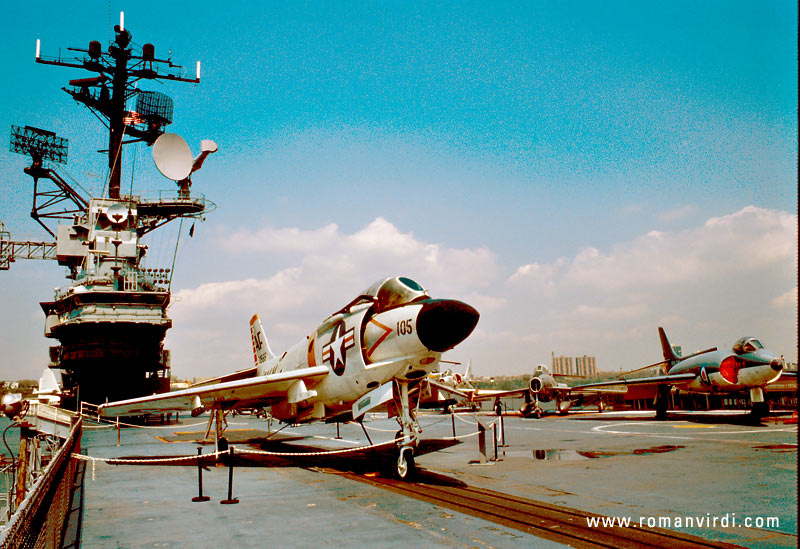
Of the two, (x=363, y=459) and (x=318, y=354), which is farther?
(x=363, y=459)

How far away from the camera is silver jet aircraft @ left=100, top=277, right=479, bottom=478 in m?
10.6

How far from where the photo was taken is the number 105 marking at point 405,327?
35.4 ft

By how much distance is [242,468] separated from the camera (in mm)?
14359

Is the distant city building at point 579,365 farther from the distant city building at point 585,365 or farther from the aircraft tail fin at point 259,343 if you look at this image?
the aircraft tail fin at point 259,343

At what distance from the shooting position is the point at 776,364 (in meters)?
21.7

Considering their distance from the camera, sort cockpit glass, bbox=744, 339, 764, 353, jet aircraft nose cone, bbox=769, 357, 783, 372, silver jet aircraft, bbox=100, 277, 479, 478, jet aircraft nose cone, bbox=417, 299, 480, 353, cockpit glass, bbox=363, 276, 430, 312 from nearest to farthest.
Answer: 1. jet aircraft nose cone, bbox=417, 299, 480, 353
2. silver jet aircraft, bbox=100, 277, 479, 478
3. cockpit glass, bbox=363, 276, 430, 312
4. jet aircraft nose cone, bbox=769, 357, 783, 372
5. cockpit glass, bbox=744, 339, 764, 353

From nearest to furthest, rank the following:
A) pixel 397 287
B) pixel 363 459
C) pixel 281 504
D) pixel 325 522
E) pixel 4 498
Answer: pixel 325 522
pixel 281 504
pixel 397 287
pixel 363 459
pixel 4 498

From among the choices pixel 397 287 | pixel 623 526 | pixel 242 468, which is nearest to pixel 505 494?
pixel 623 526

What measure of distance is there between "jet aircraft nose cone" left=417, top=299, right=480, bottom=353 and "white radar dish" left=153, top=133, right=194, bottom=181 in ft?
119

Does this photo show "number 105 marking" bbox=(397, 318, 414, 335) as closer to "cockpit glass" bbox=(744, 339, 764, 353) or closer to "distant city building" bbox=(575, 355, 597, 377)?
"cockpit glass" bbox=(744, 339, 764, 353)

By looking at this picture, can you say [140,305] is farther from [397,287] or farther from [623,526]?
[623,526]

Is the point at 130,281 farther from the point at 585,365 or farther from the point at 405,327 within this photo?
the point at 585,365

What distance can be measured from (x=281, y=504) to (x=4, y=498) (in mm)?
21080

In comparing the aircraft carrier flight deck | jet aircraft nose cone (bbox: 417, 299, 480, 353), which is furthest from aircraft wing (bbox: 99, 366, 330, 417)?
jet aircraft nose cone (bbox: 417, 299, 480, 353)
